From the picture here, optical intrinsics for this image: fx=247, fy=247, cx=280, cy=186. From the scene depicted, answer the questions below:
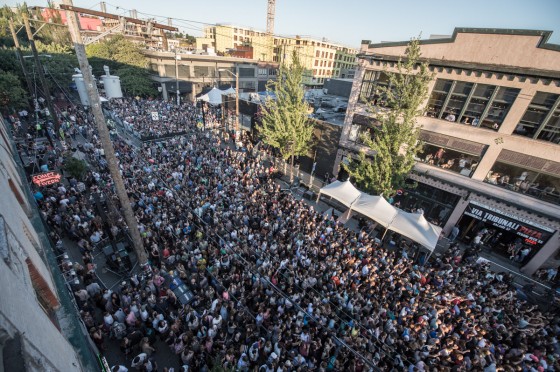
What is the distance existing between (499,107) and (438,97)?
10.2 feet

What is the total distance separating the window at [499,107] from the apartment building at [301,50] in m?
49.8

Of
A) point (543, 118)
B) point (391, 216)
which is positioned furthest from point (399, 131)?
point (543, 118)

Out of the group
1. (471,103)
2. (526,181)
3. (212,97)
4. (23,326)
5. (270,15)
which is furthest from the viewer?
(270,15)

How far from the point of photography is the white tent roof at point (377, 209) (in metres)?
13.7

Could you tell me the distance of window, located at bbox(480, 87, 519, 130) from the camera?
13.4 meters

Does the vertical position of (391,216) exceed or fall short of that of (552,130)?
it falls short

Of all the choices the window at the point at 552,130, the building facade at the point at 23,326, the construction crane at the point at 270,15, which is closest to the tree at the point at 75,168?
the building facade at the point at 23,326

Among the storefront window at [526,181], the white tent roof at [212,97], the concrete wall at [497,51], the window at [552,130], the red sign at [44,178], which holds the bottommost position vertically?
the red sign at [44,178]

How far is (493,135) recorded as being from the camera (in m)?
14.1

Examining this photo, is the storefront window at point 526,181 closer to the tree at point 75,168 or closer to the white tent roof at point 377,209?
the white tent roof at point 377,209

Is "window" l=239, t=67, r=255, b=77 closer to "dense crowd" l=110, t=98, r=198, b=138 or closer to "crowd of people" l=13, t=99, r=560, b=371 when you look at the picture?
"dense crowd" l=110, t=98, r=198, b=138

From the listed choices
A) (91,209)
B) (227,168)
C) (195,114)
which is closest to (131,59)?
(195,114)

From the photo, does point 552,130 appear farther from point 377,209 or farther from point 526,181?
point 377,209

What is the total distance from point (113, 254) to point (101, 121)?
6076 millimetres
